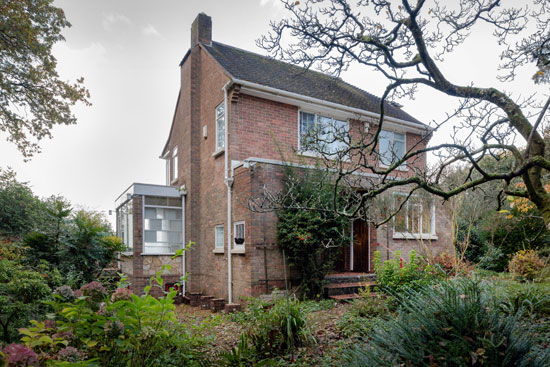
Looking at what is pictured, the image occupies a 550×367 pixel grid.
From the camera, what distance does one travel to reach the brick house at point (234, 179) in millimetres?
9648

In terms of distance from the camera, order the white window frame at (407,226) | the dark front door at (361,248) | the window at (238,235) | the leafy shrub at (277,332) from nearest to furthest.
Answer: the leafy shrub at (277,332)
the window at (238,235)
the white window frame at (407,226)
the dark front door at (361,248)

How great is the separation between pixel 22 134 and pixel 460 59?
1264 cm

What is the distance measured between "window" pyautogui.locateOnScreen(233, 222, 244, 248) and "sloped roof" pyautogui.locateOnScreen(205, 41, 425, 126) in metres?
4.55

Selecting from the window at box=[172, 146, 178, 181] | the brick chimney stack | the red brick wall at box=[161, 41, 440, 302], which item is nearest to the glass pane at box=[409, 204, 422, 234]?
the red brick wall at box=[161, 41, 440, 302]

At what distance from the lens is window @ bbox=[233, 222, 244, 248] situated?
32.1ft

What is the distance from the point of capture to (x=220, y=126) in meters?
11.8

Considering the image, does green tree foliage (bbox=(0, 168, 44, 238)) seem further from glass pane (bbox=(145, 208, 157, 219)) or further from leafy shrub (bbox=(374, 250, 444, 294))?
leafy shrub (bbox=(374, 250, 444, 294))

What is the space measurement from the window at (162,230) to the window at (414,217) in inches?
308

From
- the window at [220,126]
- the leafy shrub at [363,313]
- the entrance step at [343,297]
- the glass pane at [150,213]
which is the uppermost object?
the window at [220,126]

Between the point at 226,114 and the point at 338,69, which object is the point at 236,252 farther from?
the point at 338,69

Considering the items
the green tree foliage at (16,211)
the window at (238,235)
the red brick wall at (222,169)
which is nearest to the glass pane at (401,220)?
the red brick wall at (222,169)

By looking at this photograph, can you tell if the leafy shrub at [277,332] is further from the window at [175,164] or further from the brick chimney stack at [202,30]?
the brick chimney stack at [202,30]

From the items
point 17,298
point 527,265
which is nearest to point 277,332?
point 17,298

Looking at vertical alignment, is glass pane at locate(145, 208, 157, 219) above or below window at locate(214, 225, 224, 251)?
above
